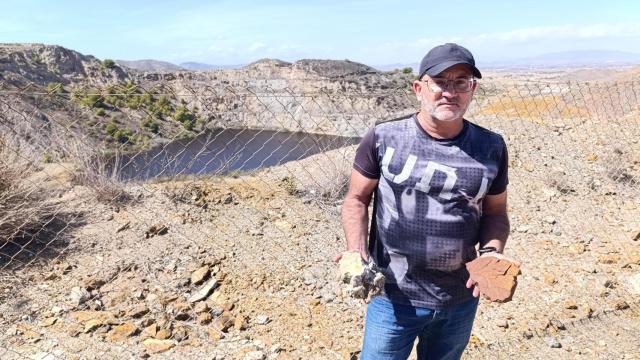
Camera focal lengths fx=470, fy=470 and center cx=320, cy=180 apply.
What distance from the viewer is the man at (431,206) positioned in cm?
168

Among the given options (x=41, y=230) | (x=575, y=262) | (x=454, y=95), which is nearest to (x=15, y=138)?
(x=41, y=230)

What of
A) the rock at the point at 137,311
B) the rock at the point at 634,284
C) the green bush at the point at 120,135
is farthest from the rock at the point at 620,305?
the green bush at the point at 120,135

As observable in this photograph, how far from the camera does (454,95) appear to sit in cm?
168

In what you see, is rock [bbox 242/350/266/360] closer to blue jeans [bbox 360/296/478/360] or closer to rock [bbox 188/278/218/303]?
rock [bbox 188/278/218/303]

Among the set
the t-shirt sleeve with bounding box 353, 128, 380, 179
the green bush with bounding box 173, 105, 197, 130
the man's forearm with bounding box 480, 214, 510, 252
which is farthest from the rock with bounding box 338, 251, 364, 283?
the green bush with bounding box 173, 105, 197, 130

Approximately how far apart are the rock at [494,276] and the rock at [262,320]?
75.5 inches

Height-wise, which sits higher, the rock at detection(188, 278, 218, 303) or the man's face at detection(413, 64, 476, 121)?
the man's face at detection(413, 64, 476, 121)

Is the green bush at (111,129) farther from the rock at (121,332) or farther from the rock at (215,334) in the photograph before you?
the rock at (215,334)

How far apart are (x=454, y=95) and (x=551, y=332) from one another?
231cm

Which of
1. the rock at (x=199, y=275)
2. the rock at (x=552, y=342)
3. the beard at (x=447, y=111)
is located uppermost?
the beard at (x=447, y=111)

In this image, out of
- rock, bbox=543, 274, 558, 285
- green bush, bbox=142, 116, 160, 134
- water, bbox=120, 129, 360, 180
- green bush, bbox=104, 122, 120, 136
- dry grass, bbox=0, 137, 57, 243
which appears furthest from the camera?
green bush, bbox=104, 122, 120, 136

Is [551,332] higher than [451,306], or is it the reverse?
[451,306]

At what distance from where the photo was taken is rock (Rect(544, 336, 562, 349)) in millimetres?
3062

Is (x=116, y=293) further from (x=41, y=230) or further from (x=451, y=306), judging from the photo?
(x=451, y=306)
